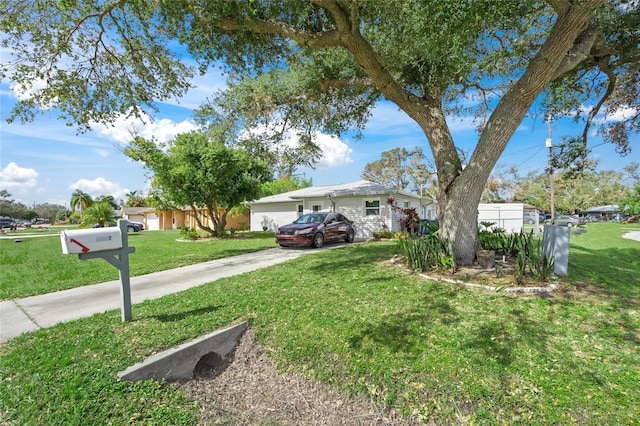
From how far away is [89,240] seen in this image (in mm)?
3439

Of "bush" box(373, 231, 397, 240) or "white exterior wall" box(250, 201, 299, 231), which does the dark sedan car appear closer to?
"bush" box(373, 231, 397, 240)

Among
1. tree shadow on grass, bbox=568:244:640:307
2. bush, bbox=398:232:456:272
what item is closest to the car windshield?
bush, bbox=398:232:456:272

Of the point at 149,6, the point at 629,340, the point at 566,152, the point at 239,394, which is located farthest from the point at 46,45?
the point at 566,152

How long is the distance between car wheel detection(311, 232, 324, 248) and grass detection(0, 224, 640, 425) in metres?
6.93

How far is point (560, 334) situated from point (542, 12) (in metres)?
7.32

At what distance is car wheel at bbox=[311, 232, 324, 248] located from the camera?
12.1 metres

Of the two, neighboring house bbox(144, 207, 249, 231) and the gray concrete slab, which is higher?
neighboring house bbox(144, 207, 249, 231)

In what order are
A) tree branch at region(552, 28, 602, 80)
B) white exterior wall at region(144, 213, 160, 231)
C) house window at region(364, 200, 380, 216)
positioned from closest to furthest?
tree branch at region(552, 28, 602, 80) → house window at region(364, 200, 380, 216) → white exterior wall at region(144, 213, 160, 231)

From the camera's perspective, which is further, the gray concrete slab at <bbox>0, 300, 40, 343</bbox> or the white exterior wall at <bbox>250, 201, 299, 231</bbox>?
the white exterior wall at <bbox>250, 201, 299, 231</bbox>

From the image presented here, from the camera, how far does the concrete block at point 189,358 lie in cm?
291

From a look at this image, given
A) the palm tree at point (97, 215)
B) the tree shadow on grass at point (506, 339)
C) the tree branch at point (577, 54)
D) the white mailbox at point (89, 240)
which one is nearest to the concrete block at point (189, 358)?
the white mailbox at point (89, 240)

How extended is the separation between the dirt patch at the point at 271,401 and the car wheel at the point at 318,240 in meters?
8.57

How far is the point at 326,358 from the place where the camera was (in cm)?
338

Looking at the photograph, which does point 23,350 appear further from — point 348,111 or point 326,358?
point 348,111
